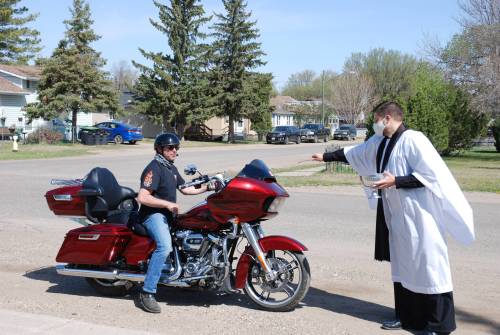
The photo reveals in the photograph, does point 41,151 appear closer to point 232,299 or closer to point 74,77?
point 74,77

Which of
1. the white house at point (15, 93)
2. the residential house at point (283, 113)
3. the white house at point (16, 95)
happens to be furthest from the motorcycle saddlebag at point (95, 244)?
the residential house at point (283, 113)

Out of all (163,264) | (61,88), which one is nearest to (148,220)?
(163,264)

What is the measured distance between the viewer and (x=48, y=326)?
16.7ft

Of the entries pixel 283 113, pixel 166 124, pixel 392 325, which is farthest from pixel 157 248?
pixel 283 113

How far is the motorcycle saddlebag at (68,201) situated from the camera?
630cm

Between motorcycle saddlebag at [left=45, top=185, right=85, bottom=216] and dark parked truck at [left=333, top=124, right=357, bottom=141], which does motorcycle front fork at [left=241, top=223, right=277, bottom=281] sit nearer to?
motorcycle saddlebag at [left=45, top=185, right=85, bottom=216]

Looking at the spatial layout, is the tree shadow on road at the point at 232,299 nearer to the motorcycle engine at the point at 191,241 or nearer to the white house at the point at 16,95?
the motorcycle engine at the point at 191,241

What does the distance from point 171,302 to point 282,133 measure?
4760 centimetres

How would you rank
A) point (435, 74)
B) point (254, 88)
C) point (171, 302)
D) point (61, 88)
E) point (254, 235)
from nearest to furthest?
point (254, 235) → point (171, 302) → point (435, 74) → point (61, 88) → point (254, 88)

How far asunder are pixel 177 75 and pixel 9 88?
1349cm

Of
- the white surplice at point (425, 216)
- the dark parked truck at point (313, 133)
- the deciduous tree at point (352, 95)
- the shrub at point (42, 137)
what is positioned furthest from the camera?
the deciduous tree at point (352, 95)

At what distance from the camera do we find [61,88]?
41281mm

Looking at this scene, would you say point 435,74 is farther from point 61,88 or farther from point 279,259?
point 279,259

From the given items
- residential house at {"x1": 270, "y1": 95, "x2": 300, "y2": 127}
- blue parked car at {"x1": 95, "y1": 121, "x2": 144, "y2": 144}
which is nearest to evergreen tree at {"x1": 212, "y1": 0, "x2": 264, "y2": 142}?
blue parked car at {"x1": 95, "y1": 121, "x2": 144, "y2": 144}
